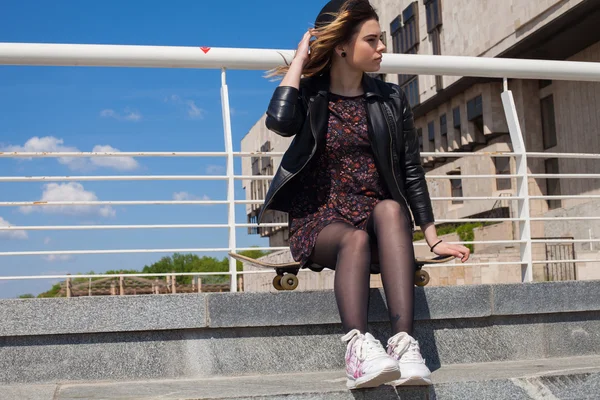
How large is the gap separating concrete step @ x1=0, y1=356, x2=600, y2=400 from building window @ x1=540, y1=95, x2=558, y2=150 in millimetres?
25449

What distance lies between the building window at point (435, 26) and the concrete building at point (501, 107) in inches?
1.5

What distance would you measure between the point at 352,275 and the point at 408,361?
1.22 feet

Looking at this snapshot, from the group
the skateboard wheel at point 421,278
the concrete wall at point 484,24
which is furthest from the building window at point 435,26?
the skateboard wheel at point 421,278

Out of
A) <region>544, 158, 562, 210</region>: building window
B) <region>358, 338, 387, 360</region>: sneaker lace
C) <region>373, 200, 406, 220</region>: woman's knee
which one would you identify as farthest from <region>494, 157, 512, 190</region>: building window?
<region>358, 338, 387, 360</region>: sneaker lace

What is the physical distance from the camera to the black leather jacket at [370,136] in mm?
3201

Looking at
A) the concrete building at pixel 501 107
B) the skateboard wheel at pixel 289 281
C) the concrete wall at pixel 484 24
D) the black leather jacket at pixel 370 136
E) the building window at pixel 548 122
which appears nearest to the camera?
the black leather jacket at pixel 370 136

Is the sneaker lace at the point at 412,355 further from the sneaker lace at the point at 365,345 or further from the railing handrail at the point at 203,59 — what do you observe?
the railing handrail at the point at 203,59

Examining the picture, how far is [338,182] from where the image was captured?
325cm

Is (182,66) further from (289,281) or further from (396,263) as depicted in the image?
(396,263)

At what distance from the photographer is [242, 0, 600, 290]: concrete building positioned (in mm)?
21969

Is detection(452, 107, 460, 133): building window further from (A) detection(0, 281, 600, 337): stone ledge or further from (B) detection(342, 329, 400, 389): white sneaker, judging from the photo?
(B) detection(342, 329, 400, 389): white sneaker

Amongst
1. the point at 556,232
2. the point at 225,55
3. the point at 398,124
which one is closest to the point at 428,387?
the point at 398,124

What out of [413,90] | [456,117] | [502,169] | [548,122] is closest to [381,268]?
[548,122]

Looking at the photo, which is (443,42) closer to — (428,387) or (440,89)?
(440,89)
